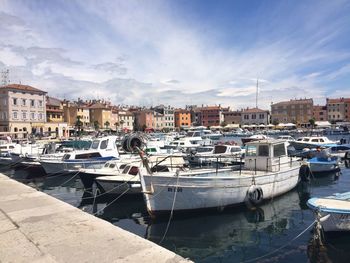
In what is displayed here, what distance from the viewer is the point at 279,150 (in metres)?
19.4

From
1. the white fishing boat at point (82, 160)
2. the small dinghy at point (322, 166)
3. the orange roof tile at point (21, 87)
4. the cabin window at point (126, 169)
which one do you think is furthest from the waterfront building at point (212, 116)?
the cabin window at point (126, 169)

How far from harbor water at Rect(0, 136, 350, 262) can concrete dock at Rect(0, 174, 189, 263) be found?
14.7 feet

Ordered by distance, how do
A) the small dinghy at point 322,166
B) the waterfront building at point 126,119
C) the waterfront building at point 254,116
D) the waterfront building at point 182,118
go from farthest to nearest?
1. the waterfront building at point 182,118
2. the waterfront building at point 254,116
3. the waterfront building at point 126,119
4. the small dinghy at point 322,166

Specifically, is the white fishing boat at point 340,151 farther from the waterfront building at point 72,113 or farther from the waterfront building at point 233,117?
the waterfront building at point 233,117

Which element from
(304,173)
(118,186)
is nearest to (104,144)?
(118,186)

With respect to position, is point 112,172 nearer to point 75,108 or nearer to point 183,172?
point 183,172

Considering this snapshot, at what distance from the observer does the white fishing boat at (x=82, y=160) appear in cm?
2953

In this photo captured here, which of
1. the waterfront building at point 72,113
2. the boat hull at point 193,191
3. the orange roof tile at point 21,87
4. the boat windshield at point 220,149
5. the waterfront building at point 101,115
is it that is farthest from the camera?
the waterfront building at point 101,115

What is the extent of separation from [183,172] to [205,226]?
407 centimetres

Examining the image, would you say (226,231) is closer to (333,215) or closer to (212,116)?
(333,215)

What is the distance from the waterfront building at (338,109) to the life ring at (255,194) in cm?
16139

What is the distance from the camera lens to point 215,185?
15.4 m

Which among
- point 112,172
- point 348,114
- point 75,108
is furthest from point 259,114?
point 112,172

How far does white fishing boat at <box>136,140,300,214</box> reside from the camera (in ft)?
48.8
